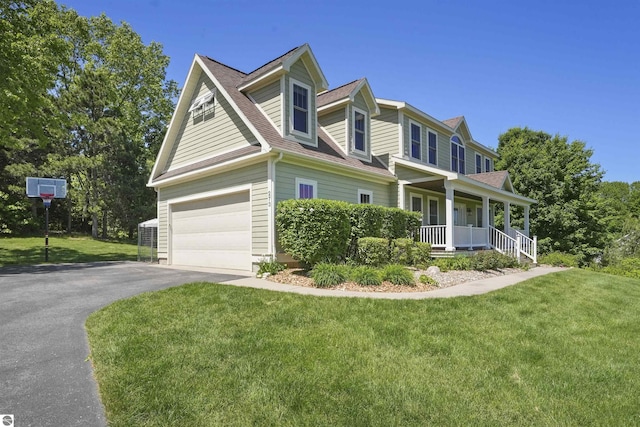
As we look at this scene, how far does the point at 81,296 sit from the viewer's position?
7125 mm

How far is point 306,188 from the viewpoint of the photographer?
37.4 ft

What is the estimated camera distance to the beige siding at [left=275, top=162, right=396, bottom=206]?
415 inches

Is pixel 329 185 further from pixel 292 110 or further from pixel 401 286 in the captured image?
pixel 401 286

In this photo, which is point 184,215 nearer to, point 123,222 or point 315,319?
point 315,319

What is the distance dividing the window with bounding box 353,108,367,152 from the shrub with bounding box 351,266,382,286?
746 centimetres

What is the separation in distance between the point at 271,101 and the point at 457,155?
43.1ft

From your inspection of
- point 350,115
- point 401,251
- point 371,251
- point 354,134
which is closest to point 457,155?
point 354,134

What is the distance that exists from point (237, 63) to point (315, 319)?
519 inches

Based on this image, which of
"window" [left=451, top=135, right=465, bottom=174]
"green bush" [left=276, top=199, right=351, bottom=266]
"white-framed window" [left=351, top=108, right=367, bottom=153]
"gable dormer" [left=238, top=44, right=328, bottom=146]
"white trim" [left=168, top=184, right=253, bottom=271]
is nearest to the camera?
"green bush" [left=276, top=199, right=351, bottom=266]

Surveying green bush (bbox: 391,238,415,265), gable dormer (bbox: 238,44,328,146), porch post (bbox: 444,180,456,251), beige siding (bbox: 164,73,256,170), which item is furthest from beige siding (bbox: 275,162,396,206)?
green bush (bbox: 391,238,415,265)

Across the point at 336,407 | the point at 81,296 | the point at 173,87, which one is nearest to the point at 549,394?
the point at 336,407

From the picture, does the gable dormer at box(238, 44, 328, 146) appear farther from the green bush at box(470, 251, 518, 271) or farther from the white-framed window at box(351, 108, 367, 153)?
the green bush at box(470, 251, 518, 271)

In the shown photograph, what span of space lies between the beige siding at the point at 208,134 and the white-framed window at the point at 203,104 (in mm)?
158

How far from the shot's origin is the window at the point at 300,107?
1193cm
